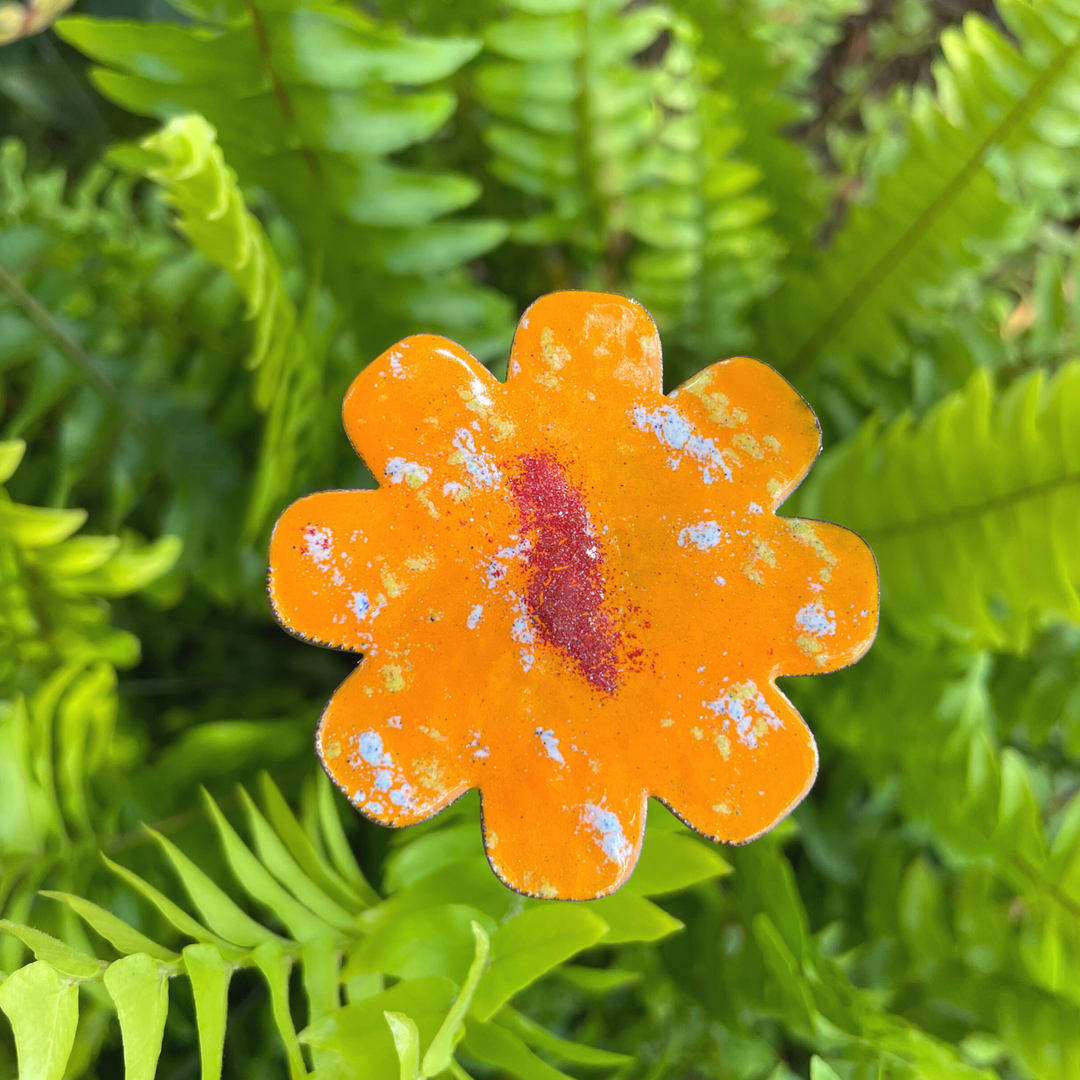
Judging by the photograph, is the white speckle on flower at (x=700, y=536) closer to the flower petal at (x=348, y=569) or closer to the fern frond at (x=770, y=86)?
the flower petal at (x=348, y=569)

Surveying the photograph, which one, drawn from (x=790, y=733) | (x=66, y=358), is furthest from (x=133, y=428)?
(x=790, y=733)

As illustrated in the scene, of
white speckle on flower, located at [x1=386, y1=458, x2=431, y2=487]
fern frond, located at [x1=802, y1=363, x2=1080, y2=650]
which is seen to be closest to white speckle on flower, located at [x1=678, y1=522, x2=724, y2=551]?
white speckle on flower, located at [x1=386, y1=458, x2=431, y2=487]

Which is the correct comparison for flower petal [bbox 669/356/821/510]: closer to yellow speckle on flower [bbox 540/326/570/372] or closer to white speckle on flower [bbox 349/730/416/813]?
yellow speckle on flower [bbox 540/326/570/372]

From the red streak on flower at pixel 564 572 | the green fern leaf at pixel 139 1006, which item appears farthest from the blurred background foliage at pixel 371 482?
the red streak on flower at pixel 564 572

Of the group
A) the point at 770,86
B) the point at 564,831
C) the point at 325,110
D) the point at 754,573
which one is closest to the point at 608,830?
the point at 564,831

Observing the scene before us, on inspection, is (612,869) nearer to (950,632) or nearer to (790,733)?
(790,733)

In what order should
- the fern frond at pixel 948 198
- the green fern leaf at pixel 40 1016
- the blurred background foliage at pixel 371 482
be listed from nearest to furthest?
1. the green fern leaf at pixel 40 1016
2. the blurred background foliage at pixel 371 482
3. the fern frond at pixel 948 198
